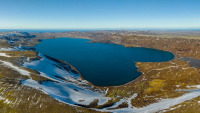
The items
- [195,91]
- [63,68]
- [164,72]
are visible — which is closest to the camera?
[195,91]

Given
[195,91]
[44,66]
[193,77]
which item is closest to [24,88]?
[44,66]

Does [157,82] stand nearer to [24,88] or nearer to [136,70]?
[136,70]

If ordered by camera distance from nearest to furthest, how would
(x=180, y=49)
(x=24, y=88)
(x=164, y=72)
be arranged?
(x=24, y=88), (x=164, y=72), (x=180, y=49)

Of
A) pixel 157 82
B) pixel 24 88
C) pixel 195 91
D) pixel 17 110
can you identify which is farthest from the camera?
pixel 157 82

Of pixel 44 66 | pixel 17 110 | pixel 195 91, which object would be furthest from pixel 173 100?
pixel 44 66

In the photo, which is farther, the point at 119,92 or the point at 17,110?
the point at 119,92

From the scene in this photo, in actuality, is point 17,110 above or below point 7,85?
below

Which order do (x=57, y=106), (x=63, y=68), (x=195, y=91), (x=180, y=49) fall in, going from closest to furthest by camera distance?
(x=57, y=106) → (x=195, y=91) → (x=63, y=68) → (x=180, y=49)

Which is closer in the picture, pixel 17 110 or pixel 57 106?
pixel 17 110

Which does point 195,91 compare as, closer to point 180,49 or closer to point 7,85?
point 7,85
